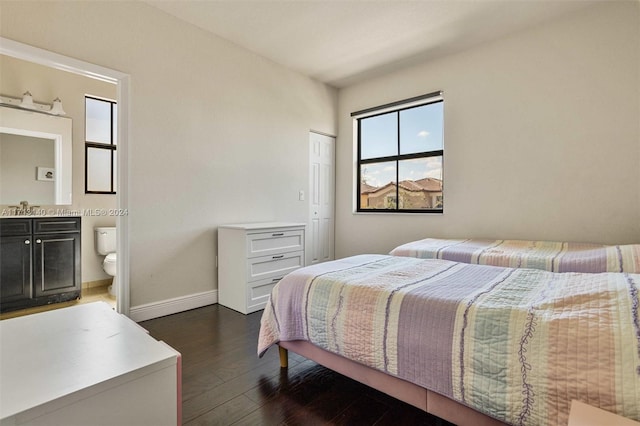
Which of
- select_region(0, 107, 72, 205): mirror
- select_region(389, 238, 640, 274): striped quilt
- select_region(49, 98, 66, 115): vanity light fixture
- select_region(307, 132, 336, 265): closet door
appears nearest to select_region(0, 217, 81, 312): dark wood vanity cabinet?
select_region(0, 107, 72, 205): mirror

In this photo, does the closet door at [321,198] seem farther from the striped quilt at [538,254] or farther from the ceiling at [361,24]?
the striped quilt at [538,254]

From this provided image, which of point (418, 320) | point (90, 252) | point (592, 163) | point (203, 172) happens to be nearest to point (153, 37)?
point (203, 172)

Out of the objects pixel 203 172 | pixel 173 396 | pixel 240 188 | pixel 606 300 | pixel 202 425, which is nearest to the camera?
pixel 173 396

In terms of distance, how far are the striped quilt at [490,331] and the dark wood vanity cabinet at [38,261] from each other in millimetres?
2585

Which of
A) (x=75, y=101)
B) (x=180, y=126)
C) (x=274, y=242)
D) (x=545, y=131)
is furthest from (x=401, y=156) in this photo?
(x=75, y=101)

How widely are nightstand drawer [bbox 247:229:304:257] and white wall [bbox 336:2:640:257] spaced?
142 centimetres

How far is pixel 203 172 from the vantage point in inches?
117

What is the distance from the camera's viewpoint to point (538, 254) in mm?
2270

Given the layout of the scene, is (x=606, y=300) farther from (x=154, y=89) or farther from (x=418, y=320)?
(x=154, y=89)

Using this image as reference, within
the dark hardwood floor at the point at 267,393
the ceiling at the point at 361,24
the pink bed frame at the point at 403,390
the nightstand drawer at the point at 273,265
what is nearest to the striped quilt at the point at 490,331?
the pink bed frame at the point at 403,390

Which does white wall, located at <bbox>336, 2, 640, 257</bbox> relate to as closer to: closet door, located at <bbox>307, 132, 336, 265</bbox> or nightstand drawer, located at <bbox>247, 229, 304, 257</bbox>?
closet door, located at <bbox>307, 132, 336, 265</bbox>

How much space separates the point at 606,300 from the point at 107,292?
13.7ft

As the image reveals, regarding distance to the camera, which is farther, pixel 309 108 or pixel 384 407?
pixel 309 108

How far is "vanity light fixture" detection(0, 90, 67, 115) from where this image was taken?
9.77 feet
